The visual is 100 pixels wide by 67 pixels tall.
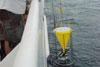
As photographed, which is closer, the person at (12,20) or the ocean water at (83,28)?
the person at (12,20)

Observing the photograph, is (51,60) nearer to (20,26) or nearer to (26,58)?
(20,26)

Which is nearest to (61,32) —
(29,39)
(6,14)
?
(6,14)

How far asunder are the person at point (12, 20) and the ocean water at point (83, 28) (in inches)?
50.1

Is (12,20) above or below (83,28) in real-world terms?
above

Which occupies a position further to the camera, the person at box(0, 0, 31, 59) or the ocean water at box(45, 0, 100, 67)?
the ocean water at box(45, 0, 100, 67)

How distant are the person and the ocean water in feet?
4.18

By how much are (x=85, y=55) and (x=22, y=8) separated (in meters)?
1.71

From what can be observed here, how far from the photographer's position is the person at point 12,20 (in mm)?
2395

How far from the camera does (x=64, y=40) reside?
2742 millimetres

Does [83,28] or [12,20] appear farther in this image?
[83,28]

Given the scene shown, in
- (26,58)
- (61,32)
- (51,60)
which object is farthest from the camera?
(51,60)

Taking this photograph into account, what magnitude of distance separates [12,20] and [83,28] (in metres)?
2.74

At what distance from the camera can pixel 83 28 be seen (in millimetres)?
4938

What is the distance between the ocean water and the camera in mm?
3604
